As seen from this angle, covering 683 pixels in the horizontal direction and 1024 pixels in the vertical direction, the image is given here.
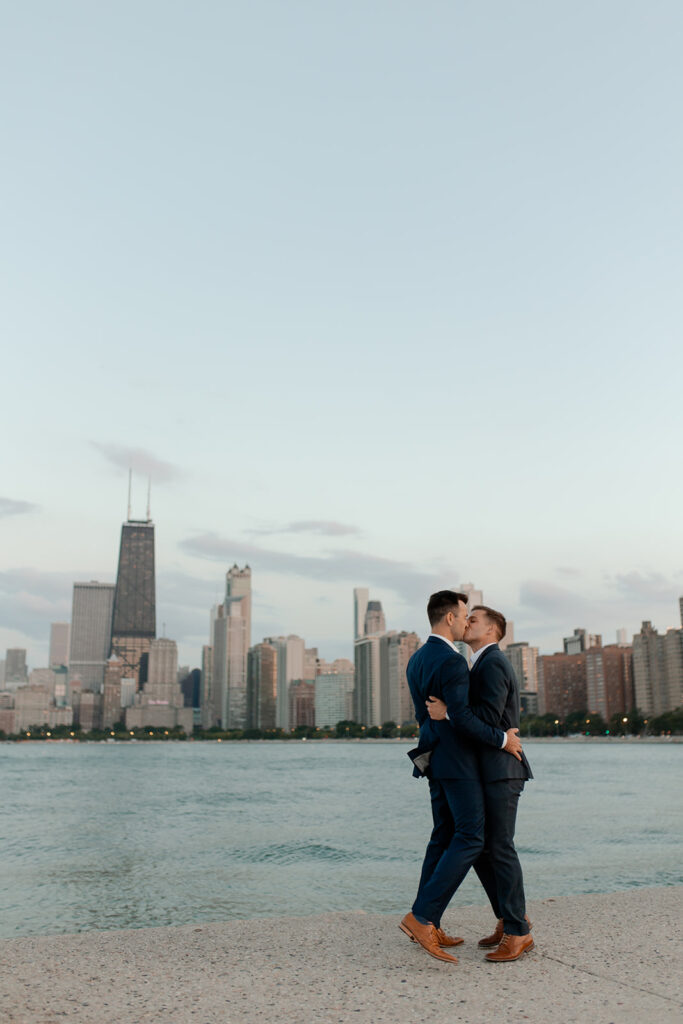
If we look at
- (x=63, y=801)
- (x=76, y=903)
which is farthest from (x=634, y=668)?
(x=76, y=903)

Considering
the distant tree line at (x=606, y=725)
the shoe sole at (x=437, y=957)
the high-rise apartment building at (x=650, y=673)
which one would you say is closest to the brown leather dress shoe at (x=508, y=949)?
the shoe sole at (x=437, y=957)

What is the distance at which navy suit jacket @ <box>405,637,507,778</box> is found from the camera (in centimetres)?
571

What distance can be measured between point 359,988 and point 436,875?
3.30 ft

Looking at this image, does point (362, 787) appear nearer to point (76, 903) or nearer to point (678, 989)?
point (76, 903)

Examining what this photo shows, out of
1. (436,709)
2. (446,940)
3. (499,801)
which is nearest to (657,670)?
(446,940)

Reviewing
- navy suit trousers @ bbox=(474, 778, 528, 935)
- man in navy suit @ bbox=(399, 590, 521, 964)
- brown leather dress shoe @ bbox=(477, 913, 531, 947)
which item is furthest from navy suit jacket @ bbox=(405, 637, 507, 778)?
brown leather dress shoe @ bbox=(477, 913, 531, 947)

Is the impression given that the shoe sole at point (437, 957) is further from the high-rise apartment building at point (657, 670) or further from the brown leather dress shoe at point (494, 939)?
the high-rise apartment building at point (657, 670)

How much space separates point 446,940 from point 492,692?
5.45 feet

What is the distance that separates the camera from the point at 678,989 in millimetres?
4879

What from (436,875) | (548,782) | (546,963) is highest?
(436,875)

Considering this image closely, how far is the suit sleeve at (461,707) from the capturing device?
569 centimetres

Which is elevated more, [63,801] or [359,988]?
[359,988]

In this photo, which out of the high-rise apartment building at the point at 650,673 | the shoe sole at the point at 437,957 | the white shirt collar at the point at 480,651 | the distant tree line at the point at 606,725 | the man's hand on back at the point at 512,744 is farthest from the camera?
the high-rise apartment building at the point at 650,673

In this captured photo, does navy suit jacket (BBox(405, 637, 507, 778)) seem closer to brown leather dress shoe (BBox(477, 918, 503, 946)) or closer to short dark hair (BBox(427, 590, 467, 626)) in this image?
short dark hair (BBox(427, 590, 467, 626))
